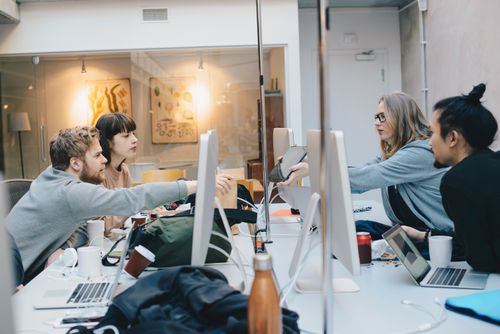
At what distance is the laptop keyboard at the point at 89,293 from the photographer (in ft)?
6.93

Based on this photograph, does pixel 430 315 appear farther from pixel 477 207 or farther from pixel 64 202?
pixel 64 202

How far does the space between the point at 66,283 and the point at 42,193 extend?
723 mm

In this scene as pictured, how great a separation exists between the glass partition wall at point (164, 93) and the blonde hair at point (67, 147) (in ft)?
13.8

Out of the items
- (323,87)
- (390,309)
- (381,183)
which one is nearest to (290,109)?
(381,183)

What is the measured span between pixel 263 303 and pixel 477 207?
127 cm

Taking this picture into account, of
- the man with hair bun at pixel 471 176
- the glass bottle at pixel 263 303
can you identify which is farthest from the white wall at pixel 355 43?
the glass bottle at pixel 263 303

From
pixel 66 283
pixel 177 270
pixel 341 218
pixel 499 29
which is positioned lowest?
pixel 66 283

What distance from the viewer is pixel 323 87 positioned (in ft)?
4.49

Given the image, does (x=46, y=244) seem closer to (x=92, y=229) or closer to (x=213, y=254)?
(x=92, y=229)

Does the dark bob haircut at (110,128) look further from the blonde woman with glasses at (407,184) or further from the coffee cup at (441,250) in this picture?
the coffee cup at (441,250)

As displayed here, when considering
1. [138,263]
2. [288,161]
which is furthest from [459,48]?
[138,263]

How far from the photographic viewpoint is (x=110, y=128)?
4.23 meters

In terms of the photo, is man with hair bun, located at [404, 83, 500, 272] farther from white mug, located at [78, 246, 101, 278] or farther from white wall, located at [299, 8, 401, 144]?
white wall, located at [299, 8, 401, 144]

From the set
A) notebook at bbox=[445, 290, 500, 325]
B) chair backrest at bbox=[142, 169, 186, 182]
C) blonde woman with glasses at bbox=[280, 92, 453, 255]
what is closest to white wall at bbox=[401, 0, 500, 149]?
blonde woman with glasses at bbox=[280, 92, 453, 255]
